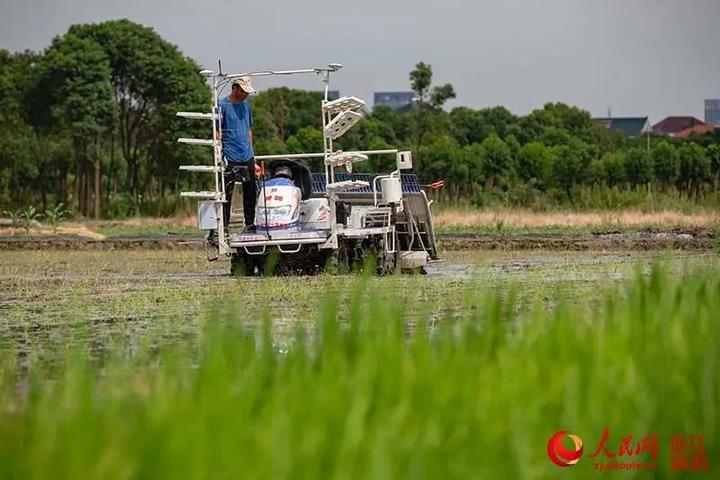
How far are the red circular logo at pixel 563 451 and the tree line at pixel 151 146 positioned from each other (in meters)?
35.6

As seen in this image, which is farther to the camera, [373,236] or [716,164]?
[716,164]

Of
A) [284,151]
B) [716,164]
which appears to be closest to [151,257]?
[284,151]

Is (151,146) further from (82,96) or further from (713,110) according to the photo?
(713,110)

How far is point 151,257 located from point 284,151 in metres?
30.1

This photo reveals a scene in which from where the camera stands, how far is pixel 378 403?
446cm

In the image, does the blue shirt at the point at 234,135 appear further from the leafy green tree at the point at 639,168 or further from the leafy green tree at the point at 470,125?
the leafy green tree at the point at 470,125

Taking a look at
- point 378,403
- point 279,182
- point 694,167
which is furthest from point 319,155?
point 694,167

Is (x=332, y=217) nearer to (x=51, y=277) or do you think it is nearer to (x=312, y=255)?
(x=312, y=255)

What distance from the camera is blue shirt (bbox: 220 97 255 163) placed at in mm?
15023

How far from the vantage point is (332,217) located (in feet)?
49.4

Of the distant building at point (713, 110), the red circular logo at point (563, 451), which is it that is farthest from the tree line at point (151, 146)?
the distant building at point (713, 110)

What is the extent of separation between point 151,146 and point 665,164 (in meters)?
16.9

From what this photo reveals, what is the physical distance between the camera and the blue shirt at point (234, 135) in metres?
15.0

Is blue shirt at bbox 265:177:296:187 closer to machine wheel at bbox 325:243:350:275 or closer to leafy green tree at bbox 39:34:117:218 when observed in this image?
machine wheel at bbox 325:243:350:275
